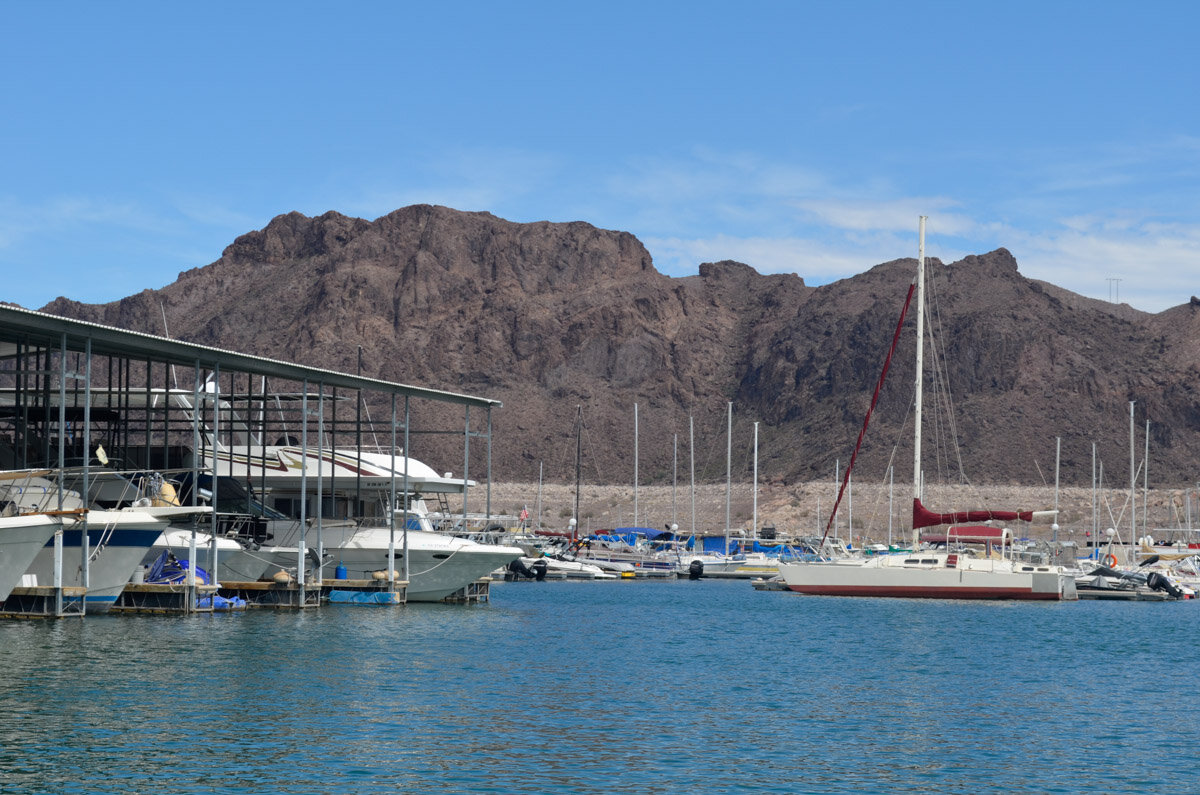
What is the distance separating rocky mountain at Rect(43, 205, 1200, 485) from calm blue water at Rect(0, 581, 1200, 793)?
103m

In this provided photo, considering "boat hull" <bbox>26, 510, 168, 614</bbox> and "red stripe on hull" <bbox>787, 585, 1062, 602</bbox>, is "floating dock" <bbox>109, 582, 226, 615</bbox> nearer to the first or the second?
"boat hull" <bbox>26, 510, 168, 614</bbox>

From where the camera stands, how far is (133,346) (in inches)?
1515

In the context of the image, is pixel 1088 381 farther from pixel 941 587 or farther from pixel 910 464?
pixel 941 587

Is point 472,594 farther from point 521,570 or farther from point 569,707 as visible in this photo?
point 521,570

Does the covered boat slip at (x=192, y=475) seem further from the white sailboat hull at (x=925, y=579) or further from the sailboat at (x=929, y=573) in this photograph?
the sailboat at (x=929, y=573)

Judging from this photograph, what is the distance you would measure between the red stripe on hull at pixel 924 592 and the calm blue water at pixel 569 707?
11834 mm

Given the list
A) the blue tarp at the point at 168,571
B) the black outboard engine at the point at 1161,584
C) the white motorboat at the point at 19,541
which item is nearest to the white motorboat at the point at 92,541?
the white motorboat at the point at 19,541

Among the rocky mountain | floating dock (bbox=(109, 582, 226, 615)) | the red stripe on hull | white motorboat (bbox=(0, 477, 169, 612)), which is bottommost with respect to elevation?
the red stripe on hull

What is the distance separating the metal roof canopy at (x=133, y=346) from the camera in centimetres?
3422

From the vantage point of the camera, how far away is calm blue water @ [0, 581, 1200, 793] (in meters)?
20.6

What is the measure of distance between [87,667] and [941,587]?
3686 centimetres

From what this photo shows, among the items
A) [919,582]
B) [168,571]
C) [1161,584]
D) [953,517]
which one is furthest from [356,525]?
[1161,584]

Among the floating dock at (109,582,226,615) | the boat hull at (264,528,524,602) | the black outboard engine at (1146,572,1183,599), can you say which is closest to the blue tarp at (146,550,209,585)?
the floating dock at (109,582,226,615)

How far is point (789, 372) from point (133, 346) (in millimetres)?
144954
